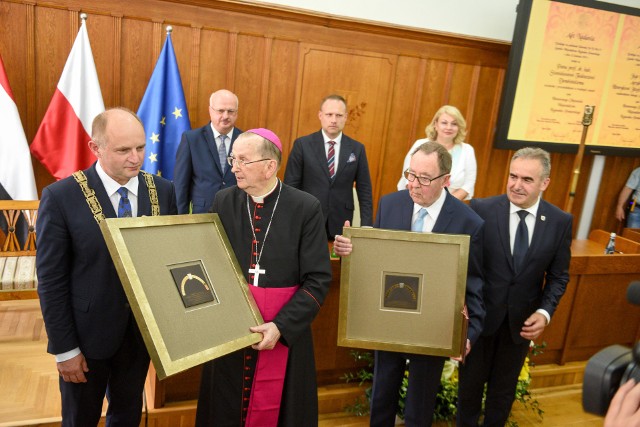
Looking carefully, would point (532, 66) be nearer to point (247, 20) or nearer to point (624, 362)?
point (247, 20)

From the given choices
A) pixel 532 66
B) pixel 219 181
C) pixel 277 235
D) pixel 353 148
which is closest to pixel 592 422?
pixel 353 148

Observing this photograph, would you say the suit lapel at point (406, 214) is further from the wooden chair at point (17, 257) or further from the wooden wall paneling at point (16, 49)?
the wooden wall paneling at point (16, 49)

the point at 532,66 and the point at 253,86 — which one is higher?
the point at 532,66

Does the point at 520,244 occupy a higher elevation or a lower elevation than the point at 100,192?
lower

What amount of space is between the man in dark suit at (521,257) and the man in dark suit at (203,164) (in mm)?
2108

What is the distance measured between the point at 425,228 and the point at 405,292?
350mm

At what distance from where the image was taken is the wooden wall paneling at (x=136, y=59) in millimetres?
4703

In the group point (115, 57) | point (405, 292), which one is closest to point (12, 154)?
point (115, 57)

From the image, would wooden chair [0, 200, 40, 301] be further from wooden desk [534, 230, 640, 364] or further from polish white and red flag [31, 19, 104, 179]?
wooden desk [534, 230, 640, 364]

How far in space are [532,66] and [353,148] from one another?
9.19 feet

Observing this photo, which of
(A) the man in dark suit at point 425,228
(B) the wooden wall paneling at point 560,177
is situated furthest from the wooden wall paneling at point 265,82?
(B) the wooden wall paneling at point 560,177

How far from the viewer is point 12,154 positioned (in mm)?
4230

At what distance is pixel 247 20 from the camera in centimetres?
503

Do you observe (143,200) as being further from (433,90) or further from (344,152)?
(433,90)
